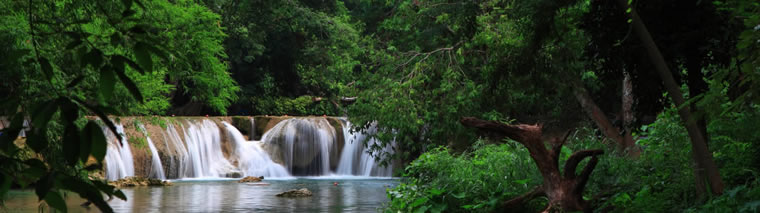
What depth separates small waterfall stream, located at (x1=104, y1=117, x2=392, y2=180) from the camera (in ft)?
72.9

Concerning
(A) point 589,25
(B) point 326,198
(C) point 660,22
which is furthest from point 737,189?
(B) point 326,198

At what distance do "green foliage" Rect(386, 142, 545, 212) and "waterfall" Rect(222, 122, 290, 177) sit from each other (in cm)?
1556

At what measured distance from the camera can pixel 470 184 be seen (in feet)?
27.4

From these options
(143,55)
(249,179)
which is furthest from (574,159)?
(249,179)

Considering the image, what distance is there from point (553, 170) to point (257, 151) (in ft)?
60.4

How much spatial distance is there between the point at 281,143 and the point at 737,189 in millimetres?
20632

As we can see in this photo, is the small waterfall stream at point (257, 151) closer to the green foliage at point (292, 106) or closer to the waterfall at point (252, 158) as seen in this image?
the waterfall at point (252, 158)

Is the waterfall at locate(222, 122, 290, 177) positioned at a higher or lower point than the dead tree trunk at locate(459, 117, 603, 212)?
higher

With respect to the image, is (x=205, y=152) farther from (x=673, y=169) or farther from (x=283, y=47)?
(x=673, y=169)

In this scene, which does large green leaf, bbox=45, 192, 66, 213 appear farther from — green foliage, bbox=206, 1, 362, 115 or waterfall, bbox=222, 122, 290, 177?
green foliage, bbox=206, 1, 362, 115

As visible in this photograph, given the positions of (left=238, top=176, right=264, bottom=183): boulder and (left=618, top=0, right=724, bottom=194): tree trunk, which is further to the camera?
(left=238, top=176, right=264, bottom=183): boulder

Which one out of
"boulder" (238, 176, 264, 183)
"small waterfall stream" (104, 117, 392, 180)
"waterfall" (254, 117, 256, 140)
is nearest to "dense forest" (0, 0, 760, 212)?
"boulder" (238, 176, 264, 183)

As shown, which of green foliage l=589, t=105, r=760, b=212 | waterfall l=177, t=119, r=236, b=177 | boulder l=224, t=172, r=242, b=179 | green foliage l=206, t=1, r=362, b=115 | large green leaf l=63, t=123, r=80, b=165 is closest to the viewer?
large green leaf l=63, t=123, r=80, b=165

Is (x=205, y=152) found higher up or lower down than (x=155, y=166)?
higher up
